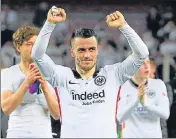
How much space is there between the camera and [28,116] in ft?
15.0

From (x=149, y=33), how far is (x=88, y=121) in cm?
698

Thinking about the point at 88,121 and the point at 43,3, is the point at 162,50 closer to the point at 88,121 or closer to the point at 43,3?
the point at 43,3

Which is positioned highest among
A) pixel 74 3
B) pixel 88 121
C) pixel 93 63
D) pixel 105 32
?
pixel 74 3

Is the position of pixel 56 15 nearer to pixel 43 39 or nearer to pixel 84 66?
pixel 43 39

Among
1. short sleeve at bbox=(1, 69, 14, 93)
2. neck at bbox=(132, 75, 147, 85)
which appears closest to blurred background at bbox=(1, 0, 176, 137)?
neck at bbox=(132, 75, 147, 85)

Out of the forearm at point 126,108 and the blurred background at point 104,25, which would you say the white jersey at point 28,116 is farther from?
the blurred background at point 104,25

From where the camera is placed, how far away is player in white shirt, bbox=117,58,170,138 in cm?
570

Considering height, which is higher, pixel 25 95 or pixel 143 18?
pixel 143 18

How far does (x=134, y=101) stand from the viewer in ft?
18.1

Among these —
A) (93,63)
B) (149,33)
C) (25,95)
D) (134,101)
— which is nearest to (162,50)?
(149,33)

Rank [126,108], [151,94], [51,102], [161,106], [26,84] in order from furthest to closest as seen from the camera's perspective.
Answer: [151,94], [161,106], [126,108], [51,102], [26,84]

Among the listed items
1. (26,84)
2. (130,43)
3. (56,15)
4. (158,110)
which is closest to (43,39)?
(56,15)

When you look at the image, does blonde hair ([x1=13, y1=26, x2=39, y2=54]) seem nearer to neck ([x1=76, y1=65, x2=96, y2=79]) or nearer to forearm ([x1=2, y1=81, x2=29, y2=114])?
forearm ([x1=2, y1=81, x2=29, y2=114])

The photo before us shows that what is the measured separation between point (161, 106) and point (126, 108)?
0.42m
